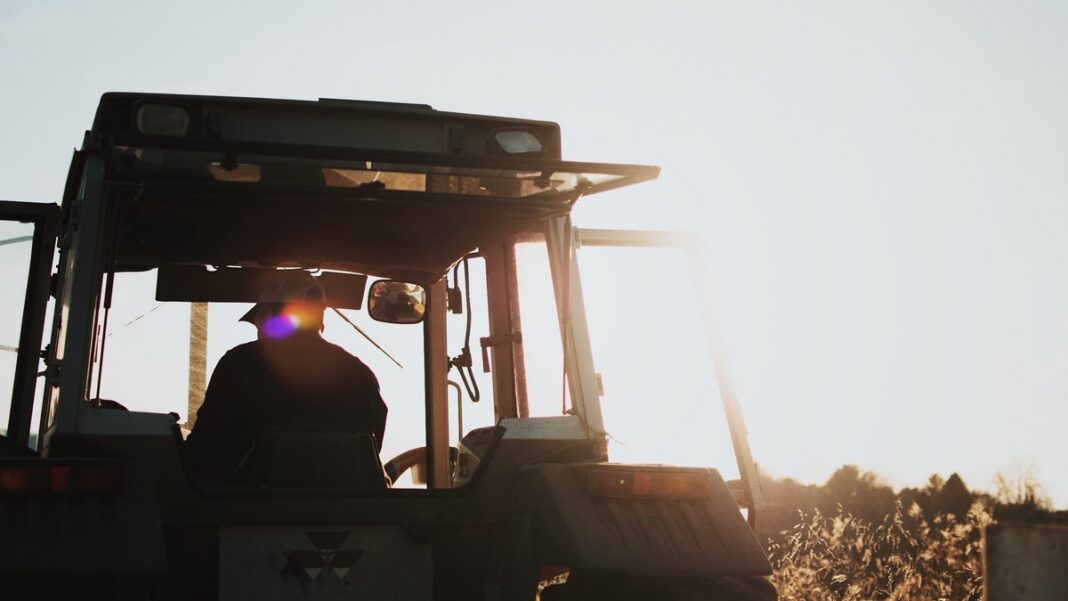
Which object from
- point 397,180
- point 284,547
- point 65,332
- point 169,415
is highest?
point 397,180

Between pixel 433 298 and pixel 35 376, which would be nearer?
pixel 35 376

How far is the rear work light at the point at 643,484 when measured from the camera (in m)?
4.15

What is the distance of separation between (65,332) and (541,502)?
1.57 meters

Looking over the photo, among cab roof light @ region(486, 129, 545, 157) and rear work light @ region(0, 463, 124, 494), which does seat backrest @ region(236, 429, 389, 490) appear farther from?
cab roof light @ region(486, 129, 545, 157)

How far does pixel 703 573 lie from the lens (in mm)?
3973

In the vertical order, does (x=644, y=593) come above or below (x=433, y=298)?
below

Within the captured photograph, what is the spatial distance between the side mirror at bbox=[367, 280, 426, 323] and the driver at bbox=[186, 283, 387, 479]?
1106 millimetres

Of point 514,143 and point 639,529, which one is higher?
point 514,143

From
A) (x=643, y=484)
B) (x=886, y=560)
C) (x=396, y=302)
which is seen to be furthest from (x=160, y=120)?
(x=886, y=560)

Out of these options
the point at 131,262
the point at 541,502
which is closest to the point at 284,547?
the point at 541,502

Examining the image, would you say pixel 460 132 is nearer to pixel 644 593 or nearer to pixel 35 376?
pixel 644 593

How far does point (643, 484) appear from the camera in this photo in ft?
13.6

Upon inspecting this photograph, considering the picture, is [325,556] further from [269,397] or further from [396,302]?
[396,302]

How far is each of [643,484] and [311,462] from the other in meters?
1.08
